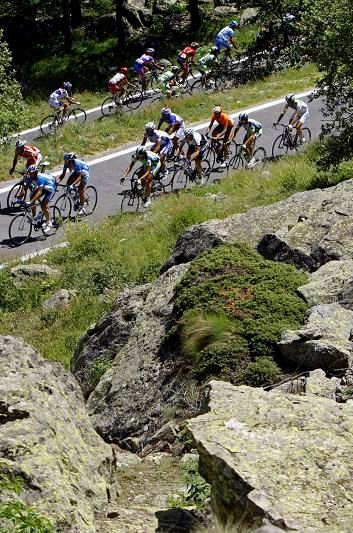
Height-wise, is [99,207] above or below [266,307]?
below

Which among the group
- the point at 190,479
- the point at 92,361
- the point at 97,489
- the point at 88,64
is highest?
the point at 97,489

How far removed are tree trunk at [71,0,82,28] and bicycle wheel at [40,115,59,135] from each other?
12.9 meters

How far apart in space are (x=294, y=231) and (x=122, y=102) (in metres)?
21.3

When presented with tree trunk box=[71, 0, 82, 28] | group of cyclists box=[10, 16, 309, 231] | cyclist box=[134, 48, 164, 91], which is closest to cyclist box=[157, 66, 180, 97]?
cyclist box=[134, 48, 164, 91]

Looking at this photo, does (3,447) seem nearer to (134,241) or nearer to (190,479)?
(190,479)

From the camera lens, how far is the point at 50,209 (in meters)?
24.4

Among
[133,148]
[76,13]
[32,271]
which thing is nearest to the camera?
[32,271]

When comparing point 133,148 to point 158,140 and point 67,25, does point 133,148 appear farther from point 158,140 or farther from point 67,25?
point 67,25

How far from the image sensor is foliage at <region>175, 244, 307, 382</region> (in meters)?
10.5

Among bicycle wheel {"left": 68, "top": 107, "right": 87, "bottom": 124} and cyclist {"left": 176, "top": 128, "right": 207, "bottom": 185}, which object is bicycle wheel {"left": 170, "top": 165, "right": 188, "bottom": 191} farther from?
bicycle wheel {"left": 68, "top": 107, "right": 87, "bottom": 124}

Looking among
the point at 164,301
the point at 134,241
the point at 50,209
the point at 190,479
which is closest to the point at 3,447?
the point at 190,479

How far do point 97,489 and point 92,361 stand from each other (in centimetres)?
608

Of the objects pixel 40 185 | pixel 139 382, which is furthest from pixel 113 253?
pixel 139 382

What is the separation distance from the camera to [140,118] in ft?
106
